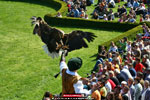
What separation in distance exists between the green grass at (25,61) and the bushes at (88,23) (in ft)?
3.08

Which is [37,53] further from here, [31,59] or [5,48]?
[5,48]

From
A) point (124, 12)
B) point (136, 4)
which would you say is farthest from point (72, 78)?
point (136, 4)

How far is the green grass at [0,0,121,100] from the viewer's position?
15.4 meters

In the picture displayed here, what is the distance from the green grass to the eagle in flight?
250 inches

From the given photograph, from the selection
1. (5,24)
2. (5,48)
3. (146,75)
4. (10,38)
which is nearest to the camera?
(146,75)

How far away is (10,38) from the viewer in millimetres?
23844

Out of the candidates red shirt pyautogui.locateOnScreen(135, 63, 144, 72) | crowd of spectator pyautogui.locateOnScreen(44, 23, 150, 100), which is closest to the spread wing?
crowd of spectator pyautogui.locateOnScreen(44, 23, 150, 100)

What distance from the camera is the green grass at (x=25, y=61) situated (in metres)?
15.4

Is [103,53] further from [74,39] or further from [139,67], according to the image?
[74,39]

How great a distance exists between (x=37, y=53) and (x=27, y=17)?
30.3 ft

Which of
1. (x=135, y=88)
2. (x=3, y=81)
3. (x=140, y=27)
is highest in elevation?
(x=140, y=27)

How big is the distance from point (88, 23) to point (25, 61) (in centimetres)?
847

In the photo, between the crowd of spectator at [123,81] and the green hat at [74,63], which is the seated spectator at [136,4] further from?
the green hat at [74,63]

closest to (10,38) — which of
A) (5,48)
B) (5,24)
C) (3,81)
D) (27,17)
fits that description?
(5,48)
